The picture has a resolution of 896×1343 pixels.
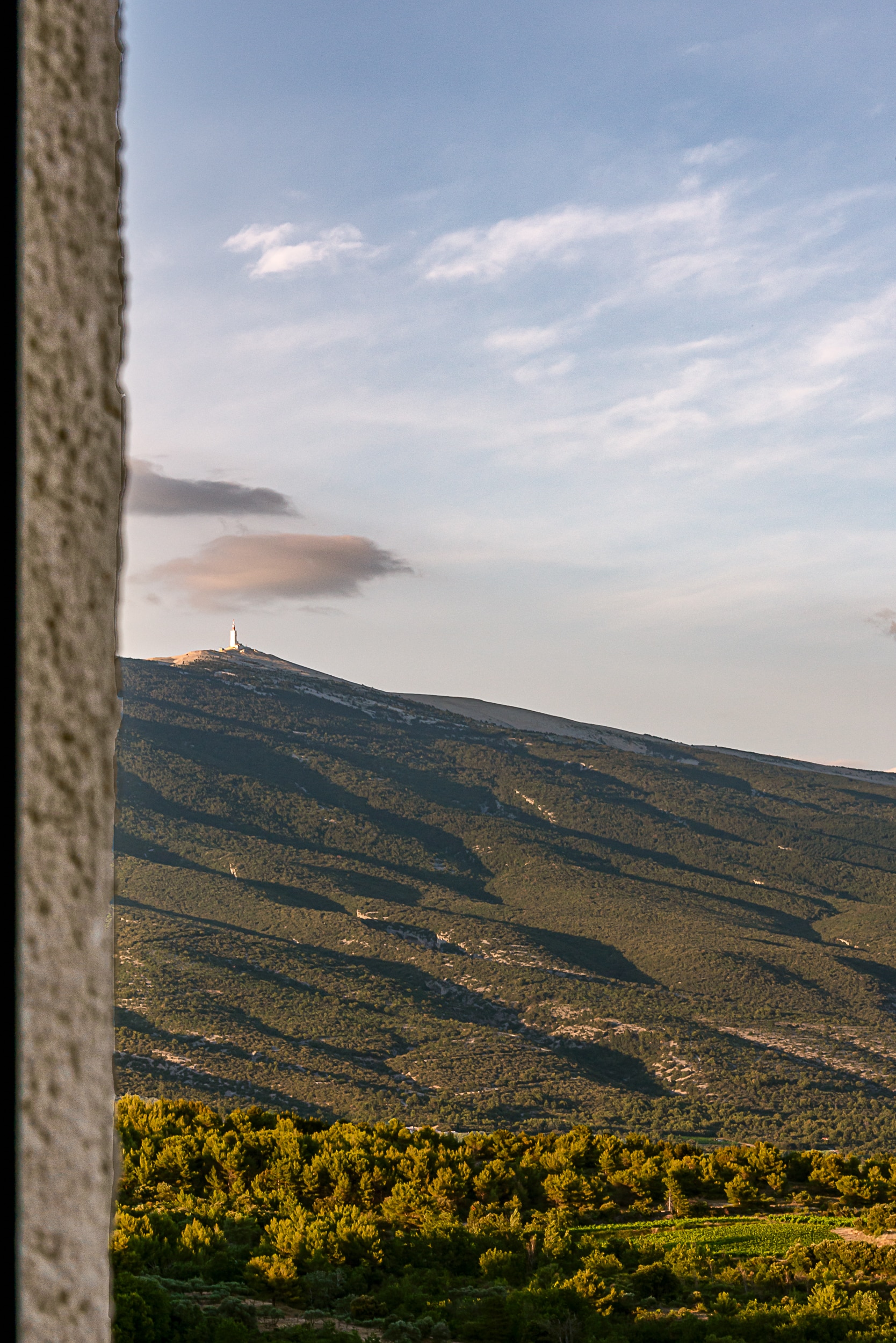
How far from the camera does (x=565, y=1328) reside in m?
8.72

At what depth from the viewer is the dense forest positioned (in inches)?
350

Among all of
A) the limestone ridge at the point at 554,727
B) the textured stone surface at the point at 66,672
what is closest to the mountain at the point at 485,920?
the limestone ridge at the point at 554,727

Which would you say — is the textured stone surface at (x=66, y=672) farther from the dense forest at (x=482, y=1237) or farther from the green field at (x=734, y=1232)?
the green field at (x=734, y=1232)

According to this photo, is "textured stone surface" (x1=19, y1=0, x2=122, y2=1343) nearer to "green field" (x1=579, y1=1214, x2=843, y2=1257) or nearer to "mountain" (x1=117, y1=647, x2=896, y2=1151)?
Answer: "green field" (x1=579, y1=1214, x2=843, y2=1257)

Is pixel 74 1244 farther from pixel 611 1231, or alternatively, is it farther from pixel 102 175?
pixel 611 1231

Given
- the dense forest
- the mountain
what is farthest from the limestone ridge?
the dense forest

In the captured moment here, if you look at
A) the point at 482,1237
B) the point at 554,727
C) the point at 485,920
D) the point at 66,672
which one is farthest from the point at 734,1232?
the point at 554,727

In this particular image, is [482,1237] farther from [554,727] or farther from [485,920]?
[554,727]

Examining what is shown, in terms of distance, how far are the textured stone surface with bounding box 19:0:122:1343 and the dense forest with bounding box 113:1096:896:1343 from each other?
7698mm

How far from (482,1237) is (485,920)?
62.4m

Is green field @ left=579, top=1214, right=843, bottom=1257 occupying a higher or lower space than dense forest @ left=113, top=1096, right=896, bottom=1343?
lower

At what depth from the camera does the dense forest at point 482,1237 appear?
889 cm

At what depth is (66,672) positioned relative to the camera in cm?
87

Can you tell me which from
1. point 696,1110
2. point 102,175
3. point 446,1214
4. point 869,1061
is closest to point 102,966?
point 102,175
